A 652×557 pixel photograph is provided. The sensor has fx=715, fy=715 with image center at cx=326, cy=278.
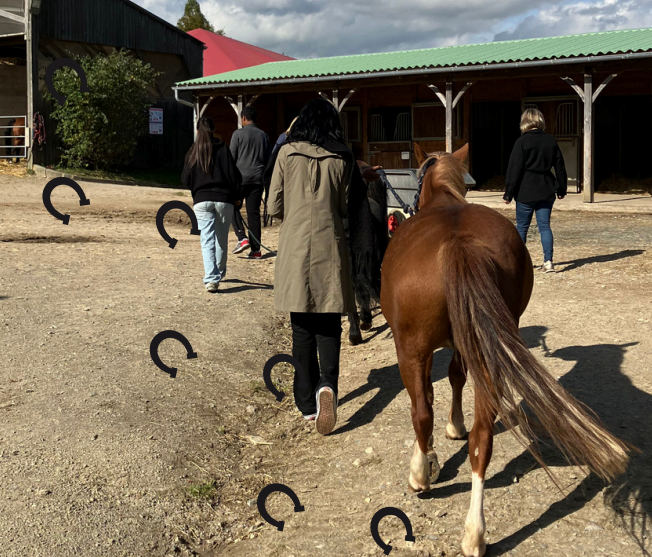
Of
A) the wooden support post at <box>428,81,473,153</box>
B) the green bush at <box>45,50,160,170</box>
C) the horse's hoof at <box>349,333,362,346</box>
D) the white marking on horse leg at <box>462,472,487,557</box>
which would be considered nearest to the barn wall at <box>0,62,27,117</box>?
the green bush at <box>45,50,160,170</box>

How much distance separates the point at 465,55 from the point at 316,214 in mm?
15844

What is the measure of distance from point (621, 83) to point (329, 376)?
1644 cm

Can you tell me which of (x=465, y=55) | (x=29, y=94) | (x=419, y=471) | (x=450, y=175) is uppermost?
(x=465, y=55)

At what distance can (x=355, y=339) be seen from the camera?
6.05 metres

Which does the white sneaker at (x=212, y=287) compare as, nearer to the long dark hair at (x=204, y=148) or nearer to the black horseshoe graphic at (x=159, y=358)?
the long dark hair at (x=204, y=148)

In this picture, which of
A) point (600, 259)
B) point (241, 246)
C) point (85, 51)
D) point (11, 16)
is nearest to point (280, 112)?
point (85, 51)

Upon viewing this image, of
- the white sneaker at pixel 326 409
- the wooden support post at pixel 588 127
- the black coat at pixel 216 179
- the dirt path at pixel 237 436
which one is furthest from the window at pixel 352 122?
the white sneaker at pixel 326 409

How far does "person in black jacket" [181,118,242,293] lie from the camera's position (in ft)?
22.4

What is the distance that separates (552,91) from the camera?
60.1 feet

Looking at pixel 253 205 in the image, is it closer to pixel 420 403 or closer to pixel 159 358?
pixel 159 358

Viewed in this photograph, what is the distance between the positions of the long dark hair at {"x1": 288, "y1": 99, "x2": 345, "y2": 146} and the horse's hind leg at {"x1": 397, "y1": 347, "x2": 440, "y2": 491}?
4.48 ft

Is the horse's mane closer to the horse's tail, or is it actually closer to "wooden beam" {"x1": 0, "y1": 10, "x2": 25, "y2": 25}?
the horse's tail

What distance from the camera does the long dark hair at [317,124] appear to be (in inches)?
155

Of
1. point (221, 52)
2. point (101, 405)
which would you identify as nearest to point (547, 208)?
point (101, 405)
